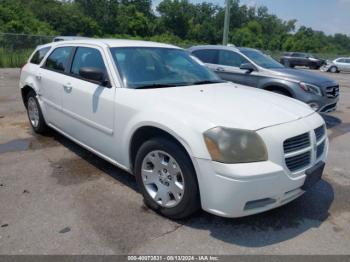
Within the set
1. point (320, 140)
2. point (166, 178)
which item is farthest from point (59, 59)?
point (320, 140)

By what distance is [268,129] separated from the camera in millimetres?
3168

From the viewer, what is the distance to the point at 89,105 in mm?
4336

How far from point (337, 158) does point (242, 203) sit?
11.1 feet

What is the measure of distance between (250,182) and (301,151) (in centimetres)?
68

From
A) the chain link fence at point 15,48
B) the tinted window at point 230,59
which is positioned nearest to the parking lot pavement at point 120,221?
the tinted window at point 230,59

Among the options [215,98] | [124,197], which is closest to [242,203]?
[215,98]

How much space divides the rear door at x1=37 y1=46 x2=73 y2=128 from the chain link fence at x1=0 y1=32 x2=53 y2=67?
16.0 m

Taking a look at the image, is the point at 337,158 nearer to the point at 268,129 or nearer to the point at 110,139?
the point at 268,129

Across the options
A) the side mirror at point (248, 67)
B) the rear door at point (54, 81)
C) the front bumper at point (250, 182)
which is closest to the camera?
the front bumper at point (250, 182)

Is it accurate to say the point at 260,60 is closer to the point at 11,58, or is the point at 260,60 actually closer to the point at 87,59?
the point at 87,59

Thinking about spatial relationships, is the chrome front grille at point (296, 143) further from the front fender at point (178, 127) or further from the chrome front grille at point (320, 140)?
the front fender at point (178, 127)

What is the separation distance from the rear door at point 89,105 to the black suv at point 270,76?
456cm

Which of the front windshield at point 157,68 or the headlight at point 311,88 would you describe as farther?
the headlight at point 311,88

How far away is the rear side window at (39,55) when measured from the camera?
5.98 meters
